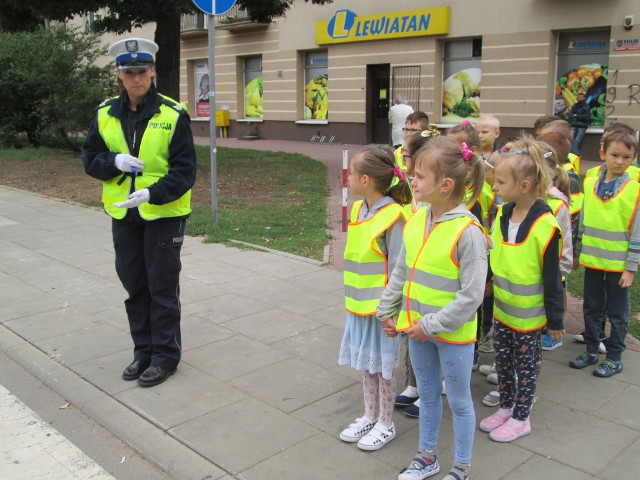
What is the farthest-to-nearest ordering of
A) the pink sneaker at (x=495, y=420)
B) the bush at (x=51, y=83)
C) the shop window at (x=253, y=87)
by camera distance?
the shop window at (x=253, y=87) < the bush at (x=51, y=83) < the pink sneaker at (x=495, y=420)

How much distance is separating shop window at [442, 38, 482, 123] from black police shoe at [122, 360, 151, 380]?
15807mm

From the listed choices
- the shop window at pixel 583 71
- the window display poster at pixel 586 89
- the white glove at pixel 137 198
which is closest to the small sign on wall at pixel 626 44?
the shop window at pixel 583 71

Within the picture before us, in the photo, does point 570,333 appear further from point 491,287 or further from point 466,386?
point 466,386

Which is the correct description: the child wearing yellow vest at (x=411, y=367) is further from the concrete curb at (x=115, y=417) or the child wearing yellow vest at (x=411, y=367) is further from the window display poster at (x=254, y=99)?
the window display poster at (x=254, y=99)

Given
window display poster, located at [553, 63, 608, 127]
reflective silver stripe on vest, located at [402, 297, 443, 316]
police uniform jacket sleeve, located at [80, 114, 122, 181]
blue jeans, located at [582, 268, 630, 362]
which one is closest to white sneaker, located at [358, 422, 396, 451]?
reflective silver stripe on vest, located at [402, 297, 443, 316]

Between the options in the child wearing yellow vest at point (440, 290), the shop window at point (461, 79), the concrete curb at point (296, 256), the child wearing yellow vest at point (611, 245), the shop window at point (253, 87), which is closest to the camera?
the child wearing yellow vest at point (440, 290)

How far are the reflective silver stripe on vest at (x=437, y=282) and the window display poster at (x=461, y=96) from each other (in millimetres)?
16428

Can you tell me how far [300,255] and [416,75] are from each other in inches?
532

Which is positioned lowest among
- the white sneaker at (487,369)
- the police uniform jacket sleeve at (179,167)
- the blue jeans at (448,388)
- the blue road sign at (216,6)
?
the white sneaker at (487,369)

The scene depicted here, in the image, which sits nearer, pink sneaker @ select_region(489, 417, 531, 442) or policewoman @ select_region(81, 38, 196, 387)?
pink sneaker @ select_region(489, 417, 531, 442)

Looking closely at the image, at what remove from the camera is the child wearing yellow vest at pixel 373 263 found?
3.32m

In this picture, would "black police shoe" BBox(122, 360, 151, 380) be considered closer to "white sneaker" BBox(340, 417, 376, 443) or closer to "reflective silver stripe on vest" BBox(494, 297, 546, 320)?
"white sneaker" BBox(340, 417, 376, 443)

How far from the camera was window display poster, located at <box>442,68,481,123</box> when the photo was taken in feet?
61.0

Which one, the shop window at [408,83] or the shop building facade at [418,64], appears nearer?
the shop building facade at [418,64]
